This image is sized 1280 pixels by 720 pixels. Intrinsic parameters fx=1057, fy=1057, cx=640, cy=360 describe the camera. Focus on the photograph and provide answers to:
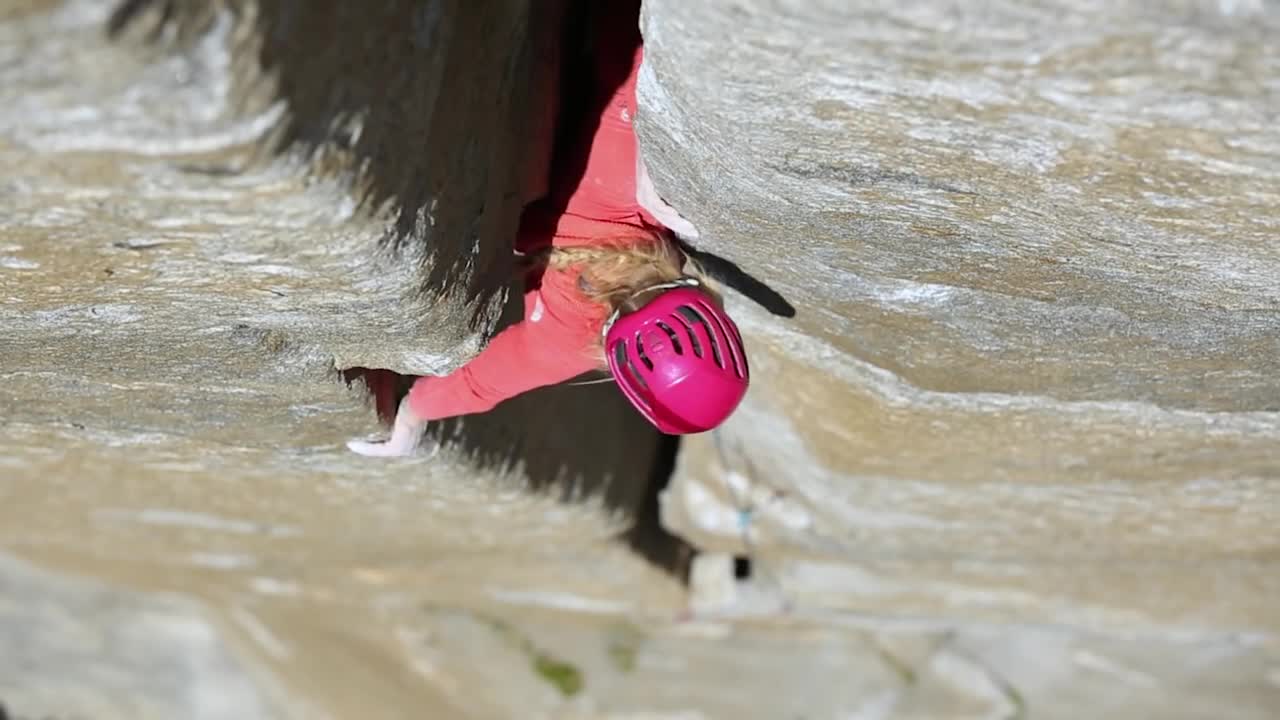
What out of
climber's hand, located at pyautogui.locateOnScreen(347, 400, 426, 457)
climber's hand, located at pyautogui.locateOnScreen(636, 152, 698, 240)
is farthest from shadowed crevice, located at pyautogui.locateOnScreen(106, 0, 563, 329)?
climber's hand, located at pyautogui.locateOnScreen(347, 400, 426, 457)

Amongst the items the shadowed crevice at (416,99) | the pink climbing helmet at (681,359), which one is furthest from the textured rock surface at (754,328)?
the pink climbing helmet at (681,359)

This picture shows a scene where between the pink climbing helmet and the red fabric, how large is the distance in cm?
9

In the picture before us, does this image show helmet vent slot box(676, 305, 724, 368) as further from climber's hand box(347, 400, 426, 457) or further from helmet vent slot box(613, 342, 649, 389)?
climber's hand box(347, 400, 426, 457)

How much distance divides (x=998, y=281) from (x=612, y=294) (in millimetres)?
414

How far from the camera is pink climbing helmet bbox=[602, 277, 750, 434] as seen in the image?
110 centimetres

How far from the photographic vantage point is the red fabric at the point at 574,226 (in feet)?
3.78

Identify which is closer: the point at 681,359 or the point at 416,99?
the point at 416,99

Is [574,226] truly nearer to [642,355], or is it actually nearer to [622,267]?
[622,267]

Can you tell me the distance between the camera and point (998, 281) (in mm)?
1109

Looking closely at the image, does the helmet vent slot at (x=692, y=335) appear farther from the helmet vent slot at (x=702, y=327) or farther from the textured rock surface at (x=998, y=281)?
the textured rock surface at (x=998, y=281)

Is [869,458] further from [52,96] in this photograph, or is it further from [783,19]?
[52,96]

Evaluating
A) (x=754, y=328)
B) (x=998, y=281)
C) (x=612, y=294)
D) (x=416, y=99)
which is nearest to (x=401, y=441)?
(x=612, y=294)

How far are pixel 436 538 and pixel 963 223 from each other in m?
1.39

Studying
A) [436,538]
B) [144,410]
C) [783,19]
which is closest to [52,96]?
[783,19]
